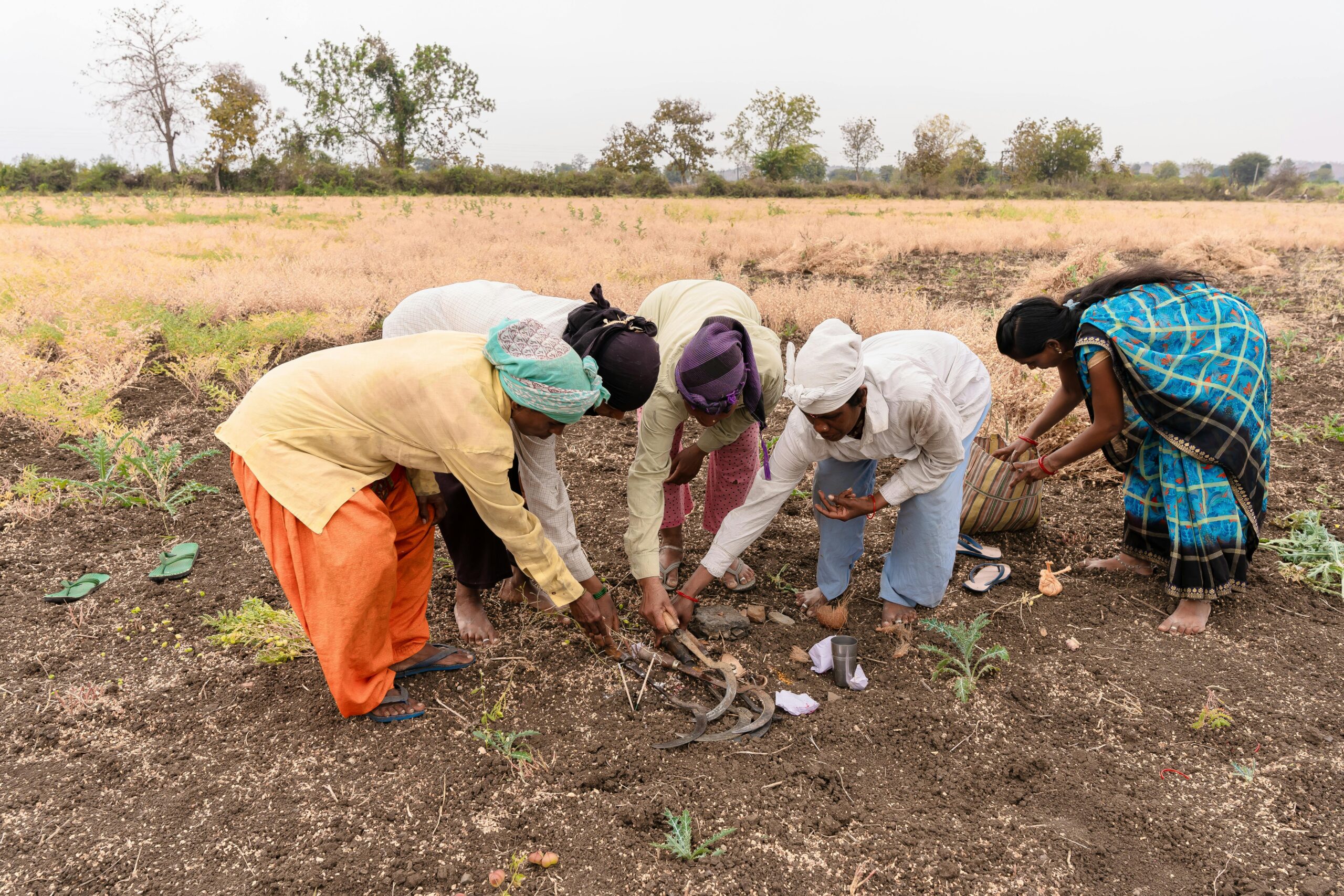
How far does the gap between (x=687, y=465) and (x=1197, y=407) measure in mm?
1866

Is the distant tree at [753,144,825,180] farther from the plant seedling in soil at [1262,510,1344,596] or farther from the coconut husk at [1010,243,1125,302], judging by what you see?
the plant seedling in soil at [1262,510,1344,596]

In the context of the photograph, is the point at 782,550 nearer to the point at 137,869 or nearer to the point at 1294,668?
the point at 1294,668

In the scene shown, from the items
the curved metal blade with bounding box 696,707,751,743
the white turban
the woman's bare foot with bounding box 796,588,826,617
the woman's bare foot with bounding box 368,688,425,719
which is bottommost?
the curved metal blade with bounding box 696,707,751,743

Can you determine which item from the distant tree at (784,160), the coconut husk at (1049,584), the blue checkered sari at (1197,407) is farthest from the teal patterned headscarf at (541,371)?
the distant tree at (784,160)

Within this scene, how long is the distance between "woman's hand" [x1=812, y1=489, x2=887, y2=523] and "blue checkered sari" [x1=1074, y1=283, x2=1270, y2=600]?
0.98 m

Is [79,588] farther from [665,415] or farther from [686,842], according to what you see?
[686,842]

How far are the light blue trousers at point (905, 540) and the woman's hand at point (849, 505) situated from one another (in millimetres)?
93

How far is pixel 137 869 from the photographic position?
1.82 m

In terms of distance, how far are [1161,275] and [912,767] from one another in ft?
6.59

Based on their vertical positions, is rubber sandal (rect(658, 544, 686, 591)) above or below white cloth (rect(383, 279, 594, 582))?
below

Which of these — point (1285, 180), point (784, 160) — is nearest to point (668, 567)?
point (784, 160)

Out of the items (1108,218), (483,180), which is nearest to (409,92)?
(483,180)

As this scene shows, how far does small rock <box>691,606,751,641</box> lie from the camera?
2.72m

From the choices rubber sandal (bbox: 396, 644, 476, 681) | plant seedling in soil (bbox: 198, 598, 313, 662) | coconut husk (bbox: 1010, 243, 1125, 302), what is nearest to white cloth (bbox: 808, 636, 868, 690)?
rubber sandal (bbox: 396, 644, 476, 681)
